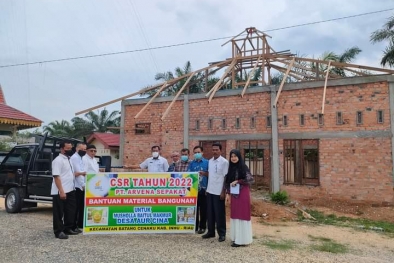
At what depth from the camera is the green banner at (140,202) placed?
594 centimetres

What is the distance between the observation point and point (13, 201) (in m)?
8.52

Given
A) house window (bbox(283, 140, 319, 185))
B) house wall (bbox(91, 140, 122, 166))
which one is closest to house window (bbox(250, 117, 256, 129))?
house window (bbox(283, 140, 319, 185))

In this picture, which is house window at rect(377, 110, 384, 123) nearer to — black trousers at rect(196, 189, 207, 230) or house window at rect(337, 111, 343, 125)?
house window at rect(337, 111, 343, 125)

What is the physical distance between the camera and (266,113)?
1130 cm

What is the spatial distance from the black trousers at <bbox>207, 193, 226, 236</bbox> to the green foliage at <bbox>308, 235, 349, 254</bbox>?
59.2 inches

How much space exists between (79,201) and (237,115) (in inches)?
270

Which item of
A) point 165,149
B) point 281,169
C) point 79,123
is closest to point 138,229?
point 281,169

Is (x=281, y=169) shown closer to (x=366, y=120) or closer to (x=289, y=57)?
(x=366, y=120)

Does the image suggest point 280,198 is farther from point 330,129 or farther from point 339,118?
point 339,118

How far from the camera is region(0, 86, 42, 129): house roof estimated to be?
9.66 m

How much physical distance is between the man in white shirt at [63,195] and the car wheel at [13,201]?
10.1 ft

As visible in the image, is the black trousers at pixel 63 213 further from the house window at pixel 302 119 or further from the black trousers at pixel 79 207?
the house window at pixel 302 119

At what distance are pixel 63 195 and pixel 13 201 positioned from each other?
12.4ft

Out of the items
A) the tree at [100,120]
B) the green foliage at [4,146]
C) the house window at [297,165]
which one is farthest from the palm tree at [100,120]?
the house window at [297,165]
